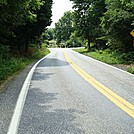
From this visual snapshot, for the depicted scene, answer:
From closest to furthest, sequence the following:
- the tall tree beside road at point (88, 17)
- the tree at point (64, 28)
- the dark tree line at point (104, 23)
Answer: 1. the dark tree line at point (104, 23)
2. the tall tree beside road at point (88, 17)
3. the tree at point (64, 28)

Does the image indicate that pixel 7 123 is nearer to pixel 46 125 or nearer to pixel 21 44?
pixel 46 125

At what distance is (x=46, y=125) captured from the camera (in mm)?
4836

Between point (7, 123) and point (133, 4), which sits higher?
point (133, 4)

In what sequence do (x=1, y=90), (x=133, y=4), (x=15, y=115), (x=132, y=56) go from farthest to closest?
(x=132, y=56)
(x=133, y=4)
(x=1, y=90)
(x=15, y=115)

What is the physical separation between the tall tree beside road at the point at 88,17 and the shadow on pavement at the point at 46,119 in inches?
1423

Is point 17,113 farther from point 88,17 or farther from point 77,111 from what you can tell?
point 88,17

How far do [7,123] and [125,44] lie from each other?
21.8 meters

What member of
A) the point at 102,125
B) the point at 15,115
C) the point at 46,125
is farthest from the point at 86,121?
the point at 15,115

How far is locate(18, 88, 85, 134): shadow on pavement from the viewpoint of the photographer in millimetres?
4562

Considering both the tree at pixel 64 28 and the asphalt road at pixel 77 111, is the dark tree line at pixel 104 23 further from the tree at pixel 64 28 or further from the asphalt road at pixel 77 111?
the tree at pixel 64 28

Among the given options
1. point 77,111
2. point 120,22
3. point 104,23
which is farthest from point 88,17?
point 77,111

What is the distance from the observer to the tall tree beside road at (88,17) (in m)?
42.7

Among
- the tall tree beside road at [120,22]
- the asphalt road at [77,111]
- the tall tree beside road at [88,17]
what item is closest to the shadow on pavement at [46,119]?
the asphalt road at [77,111]

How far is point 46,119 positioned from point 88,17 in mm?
42911
